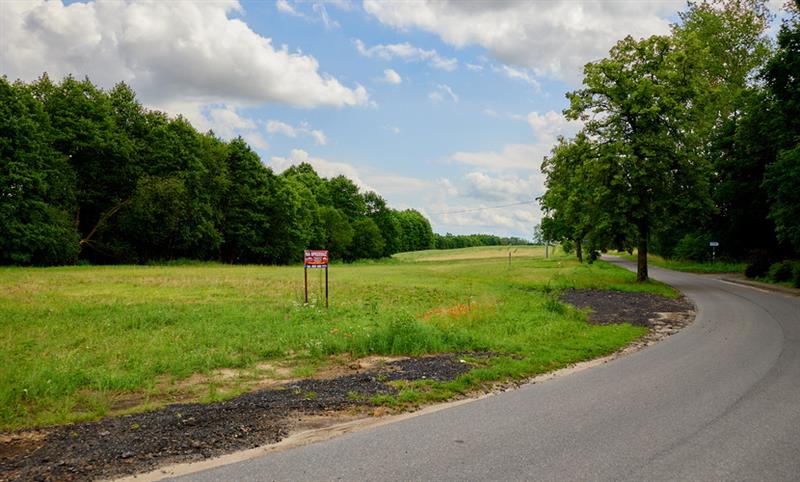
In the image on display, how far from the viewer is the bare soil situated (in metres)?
5.54

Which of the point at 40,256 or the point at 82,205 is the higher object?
the point at 82,205

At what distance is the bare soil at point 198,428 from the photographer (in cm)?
554

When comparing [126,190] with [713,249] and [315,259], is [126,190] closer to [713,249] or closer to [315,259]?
[315,259]

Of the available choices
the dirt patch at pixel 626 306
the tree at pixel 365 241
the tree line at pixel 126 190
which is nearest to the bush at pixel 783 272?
the dirt patch at pixel 626 306

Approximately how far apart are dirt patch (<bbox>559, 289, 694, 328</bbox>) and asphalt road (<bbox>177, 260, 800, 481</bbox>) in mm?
7443

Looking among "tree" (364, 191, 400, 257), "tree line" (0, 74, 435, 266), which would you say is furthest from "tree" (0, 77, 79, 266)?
"tree" (364, 191, 400, 257)

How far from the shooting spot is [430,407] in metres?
7.84

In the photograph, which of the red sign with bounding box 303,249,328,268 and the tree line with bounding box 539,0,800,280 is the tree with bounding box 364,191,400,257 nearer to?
the tree line with bounding box 539,0,800,280

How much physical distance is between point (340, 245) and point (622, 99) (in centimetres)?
5659

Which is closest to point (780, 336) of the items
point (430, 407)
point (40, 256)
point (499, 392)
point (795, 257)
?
point (499, 392)

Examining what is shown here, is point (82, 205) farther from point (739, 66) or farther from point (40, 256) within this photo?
point (739, 66)

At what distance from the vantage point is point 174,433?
6438 millimetres

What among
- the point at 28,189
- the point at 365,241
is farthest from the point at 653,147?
the point at 365,241

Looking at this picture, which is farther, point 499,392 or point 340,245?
point 340,245
